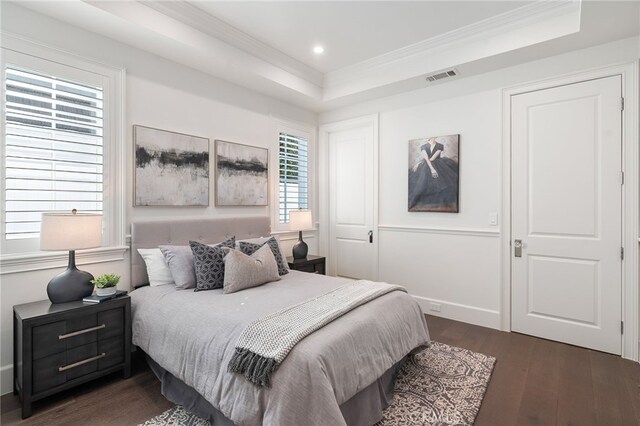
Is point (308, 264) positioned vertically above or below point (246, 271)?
below

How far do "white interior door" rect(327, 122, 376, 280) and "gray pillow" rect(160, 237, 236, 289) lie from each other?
8.07ft

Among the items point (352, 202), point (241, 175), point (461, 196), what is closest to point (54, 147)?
point (241, 175)

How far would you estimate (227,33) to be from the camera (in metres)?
3.14

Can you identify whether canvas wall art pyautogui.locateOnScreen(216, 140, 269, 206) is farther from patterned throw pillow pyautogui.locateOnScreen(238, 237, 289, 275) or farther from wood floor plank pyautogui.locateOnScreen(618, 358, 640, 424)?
wood floor plank pyautogui.locateOnScreen(618, 358, 640, 424)

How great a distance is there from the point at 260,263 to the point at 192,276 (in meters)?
0.57

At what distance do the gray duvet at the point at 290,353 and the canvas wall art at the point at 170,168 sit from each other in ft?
3.03

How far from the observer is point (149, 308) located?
2391 mm

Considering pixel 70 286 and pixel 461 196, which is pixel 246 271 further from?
pixel 461 196

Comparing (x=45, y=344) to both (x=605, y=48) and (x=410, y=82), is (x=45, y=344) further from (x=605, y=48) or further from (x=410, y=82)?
(x=605, y=48)

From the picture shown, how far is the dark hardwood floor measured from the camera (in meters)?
1.99

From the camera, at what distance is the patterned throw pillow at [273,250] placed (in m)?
3.08

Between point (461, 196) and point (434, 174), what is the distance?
0.40 meters

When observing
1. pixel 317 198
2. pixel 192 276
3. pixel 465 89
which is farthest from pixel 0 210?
pixel 465 89

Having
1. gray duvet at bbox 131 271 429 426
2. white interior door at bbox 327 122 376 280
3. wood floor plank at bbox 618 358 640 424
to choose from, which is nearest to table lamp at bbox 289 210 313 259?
white interior door at bbox 327 122 376 280
